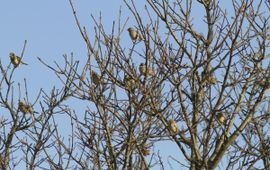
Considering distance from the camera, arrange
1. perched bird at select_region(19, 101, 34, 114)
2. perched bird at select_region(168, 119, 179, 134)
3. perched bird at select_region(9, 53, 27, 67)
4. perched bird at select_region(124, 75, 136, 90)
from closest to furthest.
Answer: perched bird at select_region(124, 75, 136, 90)
perched bird at select_region(168, 119, 179, 134)
perched bird at select_region(19, 101, 34, 114)
perched bird at select_region(9, 53, 27, 67)

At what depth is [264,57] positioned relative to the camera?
5.60m

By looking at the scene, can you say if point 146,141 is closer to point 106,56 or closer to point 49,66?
point 106,56

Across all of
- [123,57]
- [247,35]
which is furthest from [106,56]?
[247,35]

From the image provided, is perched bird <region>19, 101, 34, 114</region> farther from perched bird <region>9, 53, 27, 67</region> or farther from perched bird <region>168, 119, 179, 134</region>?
perched bird <region>168, 119, 179, 134</region>

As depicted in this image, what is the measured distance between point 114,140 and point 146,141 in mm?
337

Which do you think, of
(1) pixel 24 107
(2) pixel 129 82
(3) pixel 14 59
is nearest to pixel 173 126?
(2) pixel 129 82

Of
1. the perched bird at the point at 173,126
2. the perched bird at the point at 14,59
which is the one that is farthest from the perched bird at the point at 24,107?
the perched bird at the point at 173,126

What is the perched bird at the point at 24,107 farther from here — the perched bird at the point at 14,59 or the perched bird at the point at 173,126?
the perched bird at the point at 173,126

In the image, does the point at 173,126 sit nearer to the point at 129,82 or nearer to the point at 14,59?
the point at 129,82

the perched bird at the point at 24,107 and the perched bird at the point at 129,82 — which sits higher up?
the perched bird at the point at 24,107

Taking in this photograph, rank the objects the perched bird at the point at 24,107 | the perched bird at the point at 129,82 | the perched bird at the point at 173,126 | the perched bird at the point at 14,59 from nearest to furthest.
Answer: the perched bird at the point at 129,82, the perched bird at the point at 173,126, the perched bird at the point at 24,107, the perched bird at the point at 14,59

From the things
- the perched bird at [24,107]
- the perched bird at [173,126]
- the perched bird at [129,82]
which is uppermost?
the perched bird at [24,107]

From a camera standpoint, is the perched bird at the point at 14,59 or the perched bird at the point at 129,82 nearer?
the perched bird at the point at 129,82

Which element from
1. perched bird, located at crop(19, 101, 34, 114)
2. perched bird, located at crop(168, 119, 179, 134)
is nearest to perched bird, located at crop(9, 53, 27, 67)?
perched bird, located at crop(19, 101, 34, 114)
